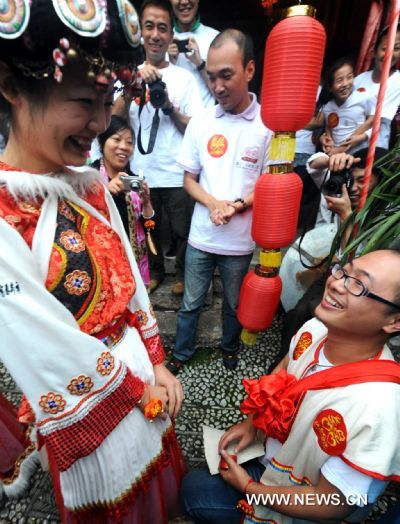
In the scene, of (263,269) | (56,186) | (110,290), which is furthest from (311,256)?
(56,186)

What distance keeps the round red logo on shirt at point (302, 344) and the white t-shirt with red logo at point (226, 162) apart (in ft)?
3.06

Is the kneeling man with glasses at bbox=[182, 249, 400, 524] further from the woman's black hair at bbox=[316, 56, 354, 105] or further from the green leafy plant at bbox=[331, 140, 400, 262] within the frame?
the woman's black hair at bbox=[316, 56, 354, 105]

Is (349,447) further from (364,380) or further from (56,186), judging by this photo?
(56,186)

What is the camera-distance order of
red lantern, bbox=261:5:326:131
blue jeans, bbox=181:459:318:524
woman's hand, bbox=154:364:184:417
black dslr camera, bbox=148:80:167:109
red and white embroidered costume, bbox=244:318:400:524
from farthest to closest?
black dslr camera, bbox=148:80:167:109 < red lantern, bbox=261:5:326:131 < blue jeans, bbox=181:459:318:524 < woman's hand, bbox=154:364:184:417 < red and white embroidered costume, bbox=244:318:400:524

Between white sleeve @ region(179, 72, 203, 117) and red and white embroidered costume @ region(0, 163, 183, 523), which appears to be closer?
red and white embroidered costume @ region(0, 163, 183, 523)

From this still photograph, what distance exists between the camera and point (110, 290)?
43.1 inches

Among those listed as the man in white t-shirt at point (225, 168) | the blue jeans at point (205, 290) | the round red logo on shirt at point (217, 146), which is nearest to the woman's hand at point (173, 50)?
the man in white t-shirt at point (225, 168)

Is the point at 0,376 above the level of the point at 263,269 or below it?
below

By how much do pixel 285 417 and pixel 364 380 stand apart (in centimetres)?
35

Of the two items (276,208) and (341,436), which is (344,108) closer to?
(276,208)

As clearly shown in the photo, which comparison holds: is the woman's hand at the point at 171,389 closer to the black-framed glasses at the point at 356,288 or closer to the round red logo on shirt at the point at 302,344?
the round red logo on shirt at the point at 302,344

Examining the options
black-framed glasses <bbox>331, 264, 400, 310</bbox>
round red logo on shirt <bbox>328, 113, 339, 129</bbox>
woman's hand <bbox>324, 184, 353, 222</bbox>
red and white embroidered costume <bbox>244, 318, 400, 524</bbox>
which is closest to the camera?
red and white embroidered costume <bbox>244, 318, 400, 524</bbox>

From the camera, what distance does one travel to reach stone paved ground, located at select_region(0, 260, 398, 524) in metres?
1.74

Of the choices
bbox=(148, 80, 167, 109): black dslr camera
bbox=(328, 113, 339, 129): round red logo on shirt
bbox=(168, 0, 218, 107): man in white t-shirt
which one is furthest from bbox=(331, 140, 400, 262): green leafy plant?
bbox=(168, 0, 218, 107): man in white t-shirt
